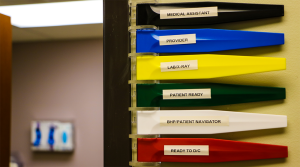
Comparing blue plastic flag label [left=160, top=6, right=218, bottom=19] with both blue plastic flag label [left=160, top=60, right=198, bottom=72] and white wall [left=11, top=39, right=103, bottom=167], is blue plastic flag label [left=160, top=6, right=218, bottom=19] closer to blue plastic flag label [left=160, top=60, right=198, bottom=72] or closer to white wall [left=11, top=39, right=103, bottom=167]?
blue plastic flag label [left=160, top=60, right=198, bottom=72]

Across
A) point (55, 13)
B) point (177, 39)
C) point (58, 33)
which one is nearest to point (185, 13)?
point (177, 39)

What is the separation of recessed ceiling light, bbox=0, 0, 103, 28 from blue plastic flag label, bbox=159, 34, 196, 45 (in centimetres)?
178

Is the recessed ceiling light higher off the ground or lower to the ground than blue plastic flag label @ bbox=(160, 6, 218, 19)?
higher

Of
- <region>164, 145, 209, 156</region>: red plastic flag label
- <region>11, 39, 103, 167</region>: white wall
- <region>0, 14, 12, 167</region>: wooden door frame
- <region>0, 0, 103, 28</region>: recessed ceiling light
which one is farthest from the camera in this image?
<region>11, 39, 103, 167</region>: white wall

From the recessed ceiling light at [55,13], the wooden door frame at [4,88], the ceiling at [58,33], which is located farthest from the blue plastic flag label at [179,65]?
the ceiling at [58,33]

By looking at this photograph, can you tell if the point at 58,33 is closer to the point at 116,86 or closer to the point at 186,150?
the point at 116,86

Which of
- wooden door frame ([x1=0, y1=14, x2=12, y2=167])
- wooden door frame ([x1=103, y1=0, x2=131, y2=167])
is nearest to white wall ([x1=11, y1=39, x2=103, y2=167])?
wooden door frame ([x1=0, y1=14, x2=12, y2=167])

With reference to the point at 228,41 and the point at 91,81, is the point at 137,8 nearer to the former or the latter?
the point at 228,41

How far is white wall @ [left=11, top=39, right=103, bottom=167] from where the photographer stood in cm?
308

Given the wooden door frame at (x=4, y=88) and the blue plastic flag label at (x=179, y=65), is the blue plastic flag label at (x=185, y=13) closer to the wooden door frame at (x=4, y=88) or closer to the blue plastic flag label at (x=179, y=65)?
the blue plastic flag label at (x=179, y=65)

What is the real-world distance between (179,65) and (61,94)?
291 cm

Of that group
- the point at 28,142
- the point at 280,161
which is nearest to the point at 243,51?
the point at 280,161

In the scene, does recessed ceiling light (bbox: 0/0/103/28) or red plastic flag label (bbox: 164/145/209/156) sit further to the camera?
recessed ceiling light (bbox: 0/0/103/28)

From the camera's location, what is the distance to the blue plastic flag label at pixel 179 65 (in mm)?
609
